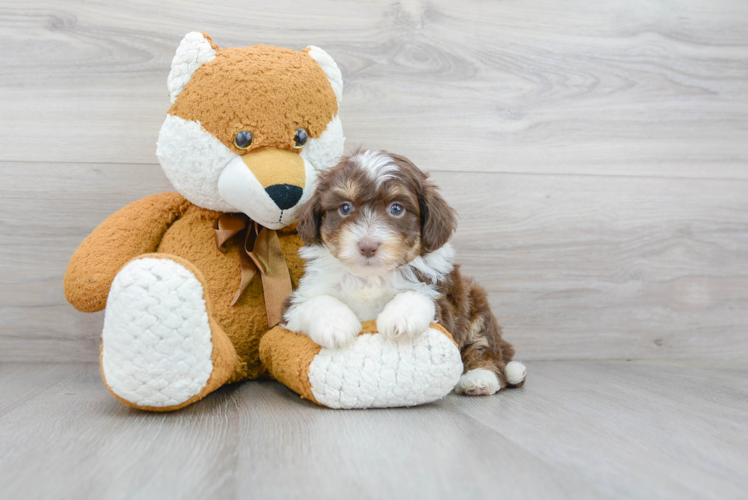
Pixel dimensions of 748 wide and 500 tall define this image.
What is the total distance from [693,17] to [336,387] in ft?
7.06

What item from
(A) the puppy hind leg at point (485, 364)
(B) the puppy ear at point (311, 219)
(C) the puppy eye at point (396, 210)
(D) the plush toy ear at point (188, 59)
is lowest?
(A) the puppy hind leg at point (485, 364)

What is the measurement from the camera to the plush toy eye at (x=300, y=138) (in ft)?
5.31

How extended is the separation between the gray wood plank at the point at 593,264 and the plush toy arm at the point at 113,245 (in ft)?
1.04

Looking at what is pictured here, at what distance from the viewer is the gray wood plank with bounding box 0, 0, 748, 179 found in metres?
2.03

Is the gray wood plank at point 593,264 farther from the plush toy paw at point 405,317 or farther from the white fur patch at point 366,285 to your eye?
the plush toy paw at point 405,317

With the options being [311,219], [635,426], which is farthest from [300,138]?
[635,426]

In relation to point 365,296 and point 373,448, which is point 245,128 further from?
point 373,448

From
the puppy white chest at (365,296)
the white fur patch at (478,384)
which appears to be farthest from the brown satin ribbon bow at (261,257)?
the white fur patch at (478,384)

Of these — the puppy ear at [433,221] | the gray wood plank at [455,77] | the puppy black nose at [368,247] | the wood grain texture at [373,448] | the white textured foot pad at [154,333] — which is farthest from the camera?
the gray wood plank at [455,77]

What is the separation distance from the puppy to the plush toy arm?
49cm

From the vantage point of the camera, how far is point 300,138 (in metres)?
1.62

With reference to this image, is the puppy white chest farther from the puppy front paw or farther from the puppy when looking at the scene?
the puppy front paw

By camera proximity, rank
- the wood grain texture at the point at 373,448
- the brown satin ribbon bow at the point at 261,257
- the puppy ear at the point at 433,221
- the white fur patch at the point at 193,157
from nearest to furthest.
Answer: the wood grain texture at the point at 373,448, the puppy ear at the point at 433,221, the white fur patch at the point at 193,157, the brown satin ribbon bow at the point at 261,257

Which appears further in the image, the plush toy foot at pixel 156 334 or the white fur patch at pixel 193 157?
the white fur patch at pixel 193 157
